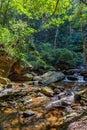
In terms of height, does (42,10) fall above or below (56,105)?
above

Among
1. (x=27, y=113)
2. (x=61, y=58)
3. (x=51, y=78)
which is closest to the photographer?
(x=27, y=113)

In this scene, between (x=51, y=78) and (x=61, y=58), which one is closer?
(x=51, y=78)

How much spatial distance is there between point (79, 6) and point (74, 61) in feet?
47.8

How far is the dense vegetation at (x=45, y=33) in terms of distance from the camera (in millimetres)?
12246

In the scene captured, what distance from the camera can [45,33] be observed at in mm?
Answer: 37625

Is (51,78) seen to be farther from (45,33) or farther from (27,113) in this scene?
(45,33)

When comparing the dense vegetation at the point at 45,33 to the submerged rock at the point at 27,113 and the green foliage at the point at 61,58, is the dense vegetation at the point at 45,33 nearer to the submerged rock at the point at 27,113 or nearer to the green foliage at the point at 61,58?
the green foliage at the point at 61,58

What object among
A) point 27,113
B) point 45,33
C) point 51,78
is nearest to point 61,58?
point 51,78

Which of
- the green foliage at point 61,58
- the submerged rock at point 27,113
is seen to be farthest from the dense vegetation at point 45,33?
the submerged rock at point 27,113

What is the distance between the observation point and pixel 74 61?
2692cm

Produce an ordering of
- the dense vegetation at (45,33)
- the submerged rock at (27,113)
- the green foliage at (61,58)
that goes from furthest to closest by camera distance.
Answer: the green foliage at (61,58) < the dense vegetation at (45,33) < the submerged rock at (27,113)

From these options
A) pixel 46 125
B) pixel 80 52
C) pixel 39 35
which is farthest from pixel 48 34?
pixel 46 125

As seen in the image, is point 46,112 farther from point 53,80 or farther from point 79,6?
point 53,80

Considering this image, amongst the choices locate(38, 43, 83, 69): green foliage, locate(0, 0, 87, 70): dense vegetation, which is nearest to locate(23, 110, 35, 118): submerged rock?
locate(0, 0, 87, 70): dense vegetation
